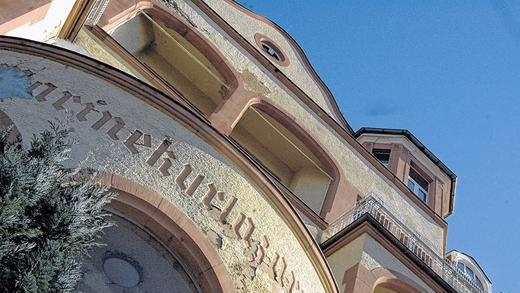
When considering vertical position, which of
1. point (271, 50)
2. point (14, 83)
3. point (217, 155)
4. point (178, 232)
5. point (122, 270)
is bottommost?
point (122, 270)

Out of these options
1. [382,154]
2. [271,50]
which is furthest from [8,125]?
[382,154]

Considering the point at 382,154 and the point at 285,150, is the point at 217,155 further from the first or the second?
the point at 382,154

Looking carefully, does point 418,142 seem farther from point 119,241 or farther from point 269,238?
point 119,241

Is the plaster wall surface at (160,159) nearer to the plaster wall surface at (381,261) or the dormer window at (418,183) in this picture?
the plaster wall surface at (381,261)

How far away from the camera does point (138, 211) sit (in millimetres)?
7203

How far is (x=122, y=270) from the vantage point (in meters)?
Result: 7.13

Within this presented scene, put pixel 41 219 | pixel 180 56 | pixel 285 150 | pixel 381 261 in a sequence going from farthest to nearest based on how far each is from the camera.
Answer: pixel 285 150
pixel 180 56
pixel 381 261
pixel 41 219

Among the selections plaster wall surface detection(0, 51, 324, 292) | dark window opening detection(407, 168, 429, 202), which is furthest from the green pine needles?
dark window opening detection(407, 168, 429, 202)

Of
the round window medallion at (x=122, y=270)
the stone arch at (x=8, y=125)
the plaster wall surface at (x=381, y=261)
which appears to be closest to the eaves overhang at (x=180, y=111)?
the stone arch at (x=8, y=125)

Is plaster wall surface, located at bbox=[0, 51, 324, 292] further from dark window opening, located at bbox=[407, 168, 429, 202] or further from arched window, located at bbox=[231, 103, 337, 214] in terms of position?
dark window opening, located at bbox=[407, 168, 429, 202]

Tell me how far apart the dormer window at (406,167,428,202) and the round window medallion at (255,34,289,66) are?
4.80 m

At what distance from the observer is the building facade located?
727 cm

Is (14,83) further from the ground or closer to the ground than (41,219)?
further from the ground

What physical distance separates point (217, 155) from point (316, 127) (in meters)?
9.25
